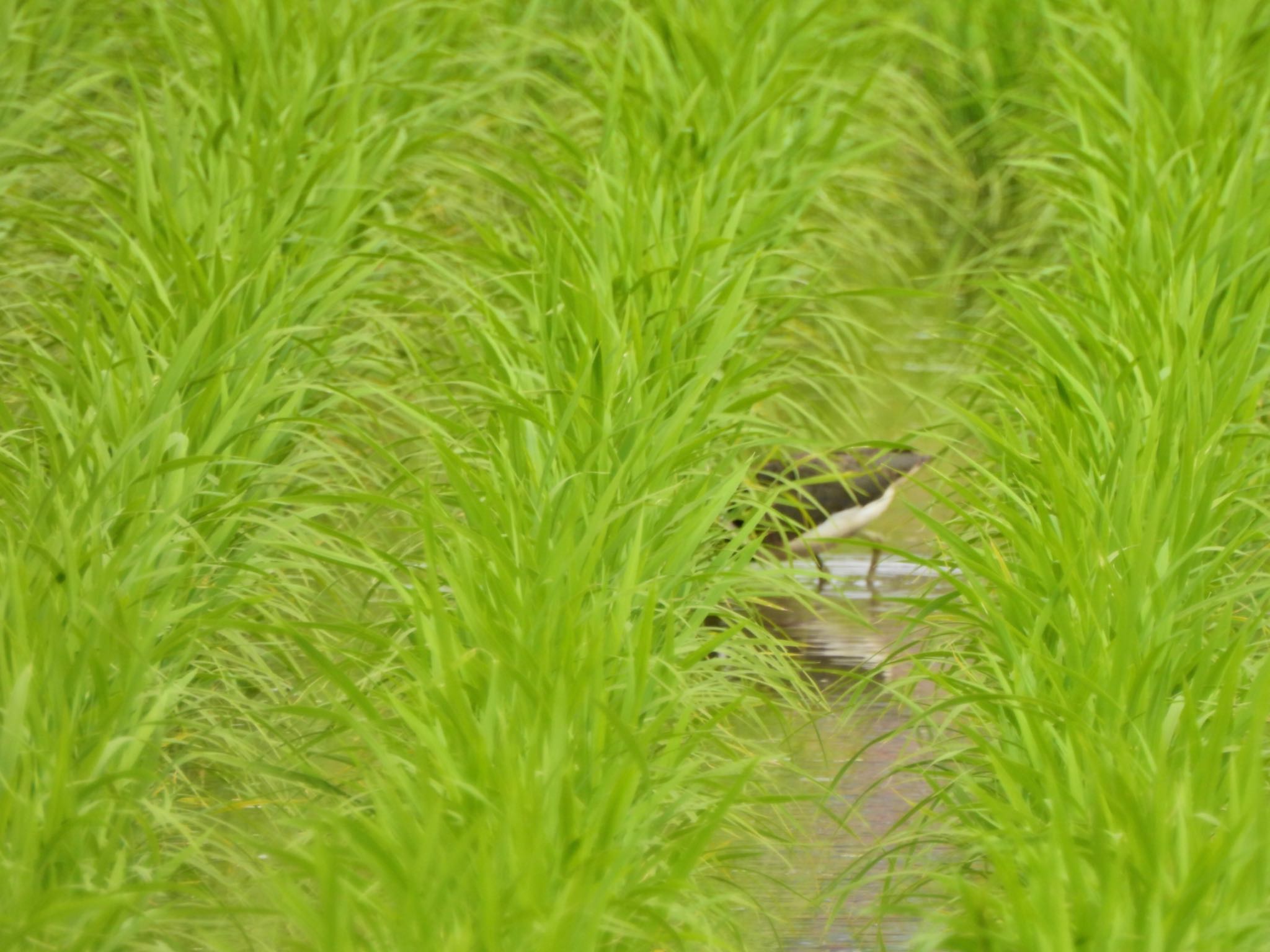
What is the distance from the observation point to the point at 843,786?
3.29 meters

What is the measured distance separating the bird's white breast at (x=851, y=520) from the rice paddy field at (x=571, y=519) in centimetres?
15

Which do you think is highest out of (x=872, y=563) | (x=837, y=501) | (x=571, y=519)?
(x=571, y=519)

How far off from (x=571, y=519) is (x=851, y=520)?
6.56ft

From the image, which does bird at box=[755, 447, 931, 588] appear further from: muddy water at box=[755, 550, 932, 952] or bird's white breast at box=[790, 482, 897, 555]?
muddy water at box=[755, 550, 932, 952]

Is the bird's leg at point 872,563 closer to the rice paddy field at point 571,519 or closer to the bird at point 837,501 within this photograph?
the bird at point 837,501

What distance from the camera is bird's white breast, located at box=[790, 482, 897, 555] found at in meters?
4.46

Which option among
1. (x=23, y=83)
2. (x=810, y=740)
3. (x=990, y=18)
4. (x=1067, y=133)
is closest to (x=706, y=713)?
(x=810, y=740)

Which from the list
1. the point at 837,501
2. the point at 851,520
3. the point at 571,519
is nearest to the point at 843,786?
the point at 571,519

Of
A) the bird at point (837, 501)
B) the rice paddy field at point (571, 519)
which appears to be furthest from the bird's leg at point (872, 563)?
the rice paddy field at point (571, 519)

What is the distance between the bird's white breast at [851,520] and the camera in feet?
14.6

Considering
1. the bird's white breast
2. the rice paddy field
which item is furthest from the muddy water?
the bird's white breast

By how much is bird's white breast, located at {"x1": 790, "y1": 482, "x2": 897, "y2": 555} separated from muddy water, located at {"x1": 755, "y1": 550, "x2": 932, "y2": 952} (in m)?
0.12

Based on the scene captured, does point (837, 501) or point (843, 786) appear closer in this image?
point (843, 786)

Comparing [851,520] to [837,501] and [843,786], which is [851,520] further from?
[843,786]
